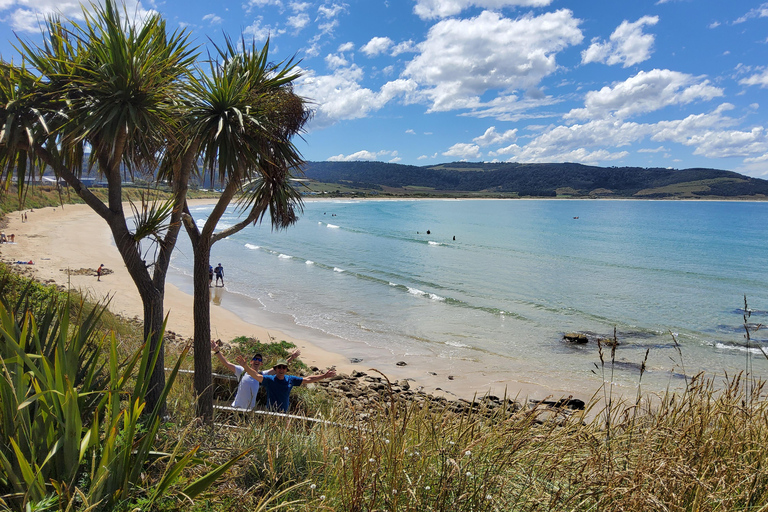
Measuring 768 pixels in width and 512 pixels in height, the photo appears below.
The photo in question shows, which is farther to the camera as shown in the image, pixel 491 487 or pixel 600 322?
pixel 600 322

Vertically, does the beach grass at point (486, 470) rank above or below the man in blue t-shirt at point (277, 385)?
above

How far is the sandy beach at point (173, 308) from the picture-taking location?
1420cm

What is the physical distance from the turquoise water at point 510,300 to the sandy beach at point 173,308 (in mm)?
638

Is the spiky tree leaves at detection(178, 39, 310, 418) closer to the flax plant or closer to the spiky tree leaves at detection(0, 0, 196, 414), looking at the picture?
the spiky tree leaves at detection(0, 0, 196, 414)

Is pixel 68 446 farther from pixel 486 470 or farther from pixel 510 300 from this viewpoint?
pixel 510 300

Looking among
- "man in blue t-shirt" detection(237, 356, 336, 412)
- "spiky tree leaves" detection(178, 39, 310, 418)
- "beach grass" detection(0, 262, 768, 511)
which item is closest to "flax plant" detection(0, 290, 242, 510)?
"beach grass" detection(0, 262, 768, 511)

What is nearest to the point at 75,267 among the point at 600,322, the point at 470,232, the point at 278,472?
the point at 600,322

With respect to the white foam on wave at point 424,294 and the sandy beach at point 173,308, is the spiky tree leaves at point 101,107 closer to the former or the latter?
the sandy beach at point 173,308

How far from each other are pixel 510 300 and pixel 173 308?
16.7 m

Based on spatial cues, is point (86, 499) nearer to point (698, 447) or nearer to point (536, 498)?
point (536, 498)

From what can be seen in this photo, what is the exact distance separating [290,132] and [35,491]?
5.80m

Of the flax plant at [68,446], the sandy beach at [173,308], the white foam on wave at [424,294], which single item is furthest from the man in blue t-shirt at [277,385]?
the white foam on wave at [424,294]

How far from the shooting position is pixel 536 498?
2.48 metres

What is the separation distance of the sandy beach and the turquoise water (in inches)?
25.1
